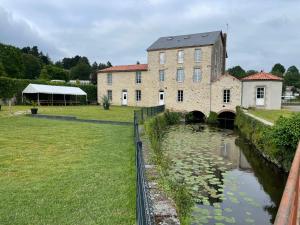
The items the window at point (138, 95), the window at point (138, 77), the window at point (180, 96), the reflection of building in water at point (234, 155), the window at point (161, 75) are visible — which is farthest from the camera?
the window at point (138, 95)

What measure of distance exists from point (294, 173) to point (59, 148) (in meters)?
9.13

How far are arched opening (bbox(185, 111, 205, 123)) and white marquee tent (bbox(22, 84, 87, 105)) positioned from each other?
50.9ft

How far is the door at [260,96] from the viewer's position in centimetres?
2645

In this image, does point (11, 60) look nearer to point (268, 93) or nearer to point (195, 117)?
point (195, 117)

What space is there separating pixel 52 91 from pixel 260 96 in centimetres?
2318

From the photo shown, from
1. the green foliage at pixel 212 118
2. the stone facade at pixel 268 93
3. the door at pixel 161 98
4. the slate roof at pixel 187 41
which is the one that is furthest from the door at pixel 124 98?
the stone facade at pixel 268 93

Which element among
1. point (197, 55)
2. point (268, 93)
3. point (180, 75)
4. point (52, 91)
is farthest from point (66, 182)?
point (52, 91)

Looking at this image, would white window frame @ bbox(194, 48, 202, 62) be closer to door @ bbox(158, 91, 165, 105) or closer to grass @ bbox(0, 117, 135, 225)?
door @ bbox(158, 91, 165, 105)

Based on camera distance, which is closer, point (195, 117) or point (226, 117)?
point (226, 117)

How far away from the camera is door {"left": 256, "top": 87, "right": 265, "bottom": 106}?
86.8ft

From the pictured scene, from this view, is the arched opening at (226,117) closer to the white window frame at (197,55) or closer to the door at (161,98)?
the white window frame at (197,55)

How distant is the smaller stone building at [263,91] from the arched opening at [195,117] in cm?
541

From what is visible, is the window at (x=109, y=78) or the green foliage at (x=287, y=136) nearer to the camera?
the green foliage at (x=287, y=136)

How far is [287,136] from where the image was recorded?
9180 mm
